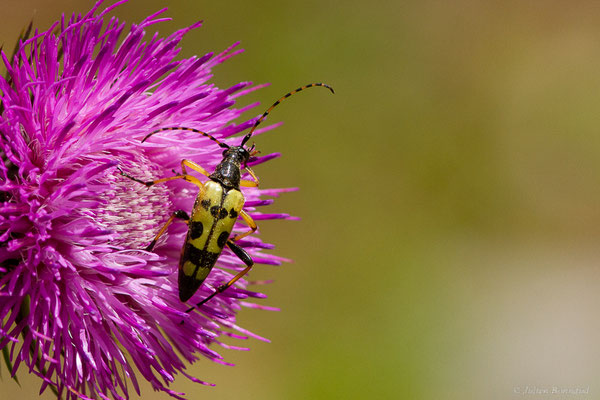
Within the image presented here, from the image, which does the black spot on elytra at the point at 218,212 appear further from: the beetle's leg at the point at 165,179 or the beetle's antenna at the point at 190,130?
the beetle's antenna at the point at 190,130

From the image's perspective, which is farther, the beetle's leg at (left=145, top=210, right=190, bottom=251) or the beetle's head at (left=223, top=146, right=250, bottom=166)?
the beetle's head at (left=223, top=146, right=250, bottom=166)

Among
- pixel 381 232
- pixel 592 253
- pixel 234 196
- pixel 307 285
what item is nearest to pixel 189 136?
pixel 234 196

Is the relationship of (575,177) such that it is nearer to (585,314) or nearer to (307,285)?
(585,314)

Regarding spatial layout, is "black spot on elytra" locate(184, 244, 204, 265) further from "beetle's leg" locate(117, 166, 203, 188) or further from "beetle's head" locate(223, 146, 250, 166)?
"beetle's head" locate(223, 146, 250, 166)

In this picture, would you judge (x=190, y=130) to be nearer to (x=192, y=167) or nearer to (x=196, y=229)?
(x=192, y=167)

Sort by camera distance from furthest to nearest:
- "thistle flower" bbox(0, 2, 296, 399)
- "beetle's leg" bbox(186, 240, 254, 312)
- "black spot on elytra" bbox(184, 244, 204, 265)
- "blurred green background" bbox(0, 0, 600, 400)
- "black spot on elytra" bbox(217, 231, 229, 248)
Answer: "blurred green background" bbox(0, 0, 600, 400)
"beetle's leg" bbox(186, 240, 254, 312)
"black spot on elytra" bbox(217, 231, 229, 248)
"black spot on elytra" bbox(184, 244, 204, 265)
"thistle flower" bbox(0, 2, 296, 399)

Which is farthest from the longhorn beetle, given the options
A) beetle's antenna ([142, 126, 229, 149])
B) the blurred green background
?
the blurred green background

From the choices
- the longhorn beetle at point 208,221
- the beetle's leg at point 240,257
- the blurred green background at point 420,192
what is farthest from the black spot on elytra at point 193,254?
the blurred green background at point 420,192
